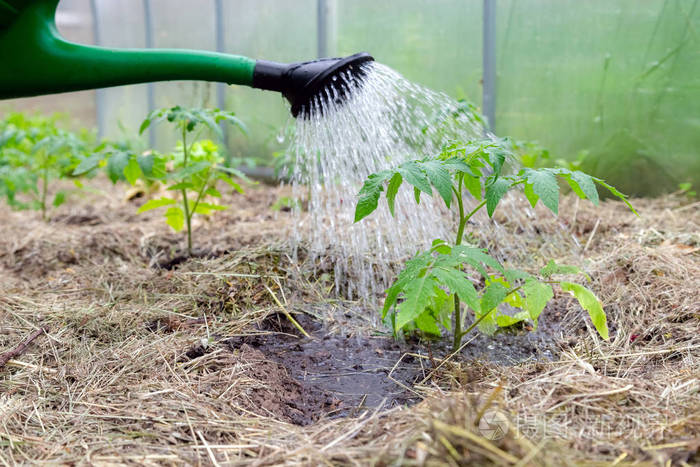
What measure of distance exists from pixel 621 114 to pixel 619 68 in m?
0.28

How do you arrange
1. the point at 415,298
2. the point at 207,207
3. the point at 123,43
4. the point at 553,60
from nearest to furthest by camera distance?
the point at 415,298 → the point at 207,207 → the point at 553,60 → the point at 123,43

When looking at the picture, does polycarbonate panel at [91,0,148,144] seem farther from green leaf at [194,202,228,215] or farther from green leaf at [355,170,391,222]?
green leaf at [355,170,391,222]

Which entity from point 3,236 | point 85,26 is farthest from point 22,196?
point 85,26

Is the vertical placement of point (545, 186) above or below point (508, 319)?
above

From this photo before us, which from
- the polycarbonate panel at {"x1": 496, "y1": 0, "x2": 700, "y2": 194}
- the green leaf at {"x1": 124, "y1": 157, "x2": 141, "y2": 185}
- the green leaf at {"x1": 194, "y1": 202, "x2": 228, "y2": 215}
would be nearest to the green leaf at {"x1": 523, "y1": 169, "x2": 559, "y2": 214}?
the green leaf at {"x1": 194, "y1": 202, "x2": 228, "y2": 215}

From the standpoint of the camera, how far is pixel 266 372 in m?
1.55

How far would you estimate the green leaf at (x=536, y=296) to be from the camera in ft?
4.36

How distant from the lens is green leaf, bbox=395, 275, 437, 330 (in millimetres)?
1266

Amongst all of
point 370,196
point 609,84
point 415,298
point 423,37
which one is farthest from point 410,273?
point 423,37

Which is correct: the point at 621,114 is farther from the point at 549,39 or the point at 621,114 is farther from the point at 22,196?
the point at 22,196

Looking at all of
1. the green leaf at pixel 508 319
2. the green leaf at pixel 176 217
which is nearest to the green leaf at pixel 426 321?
the green leaf at pixel 508 319

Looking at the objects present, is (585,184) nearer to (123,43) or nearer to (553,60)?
(553,60)

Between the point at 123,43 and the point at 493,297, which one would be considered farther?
the point at 123,43

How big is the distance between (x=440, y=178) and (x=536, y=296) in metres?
0.36
